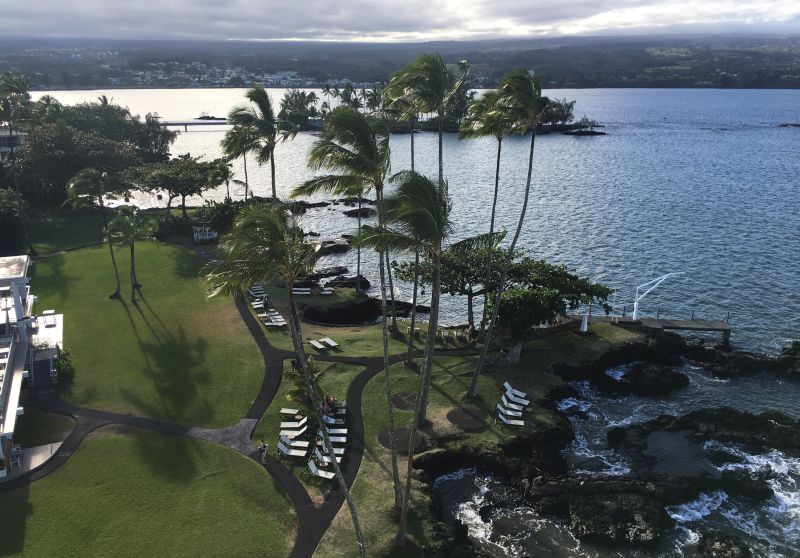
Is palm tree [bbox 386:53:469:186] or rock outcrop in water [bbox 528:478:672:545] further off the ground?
palm tree [bbox 386:53:469:186]

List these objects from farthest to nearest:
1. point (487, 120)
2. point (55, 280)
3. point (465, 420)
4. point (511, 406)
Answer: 1. point (55, 280)
2. point (511, 406)
3. point (465, 420)
4. point (487, 120)

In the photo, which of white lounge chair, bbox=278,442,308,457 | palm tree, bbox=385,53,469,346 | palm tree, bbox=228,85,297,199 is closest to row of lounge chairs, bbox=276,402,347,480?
white lounge chair, bbox=278,442,308,457

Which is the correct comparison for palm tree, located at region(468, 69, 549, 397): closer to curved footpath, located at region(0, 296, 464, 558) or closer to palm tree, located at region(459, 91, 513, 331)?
palm tree, located at region(459, 91, 513, 331)

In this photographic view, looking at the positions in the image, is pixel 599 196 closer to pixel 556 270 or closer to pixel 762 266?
pixel 762 266

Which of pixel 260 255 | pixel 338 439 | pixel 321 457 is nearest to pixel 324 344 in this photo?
pixel 338 439

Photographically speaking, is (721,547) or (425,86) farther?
(425,86)

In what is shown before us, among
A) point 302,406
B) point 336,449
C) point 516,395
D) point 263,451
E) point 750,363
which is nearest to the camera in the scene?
point 263,451

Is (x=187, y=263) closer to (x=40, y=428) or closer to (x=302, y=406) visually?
(x=40, y=428)
